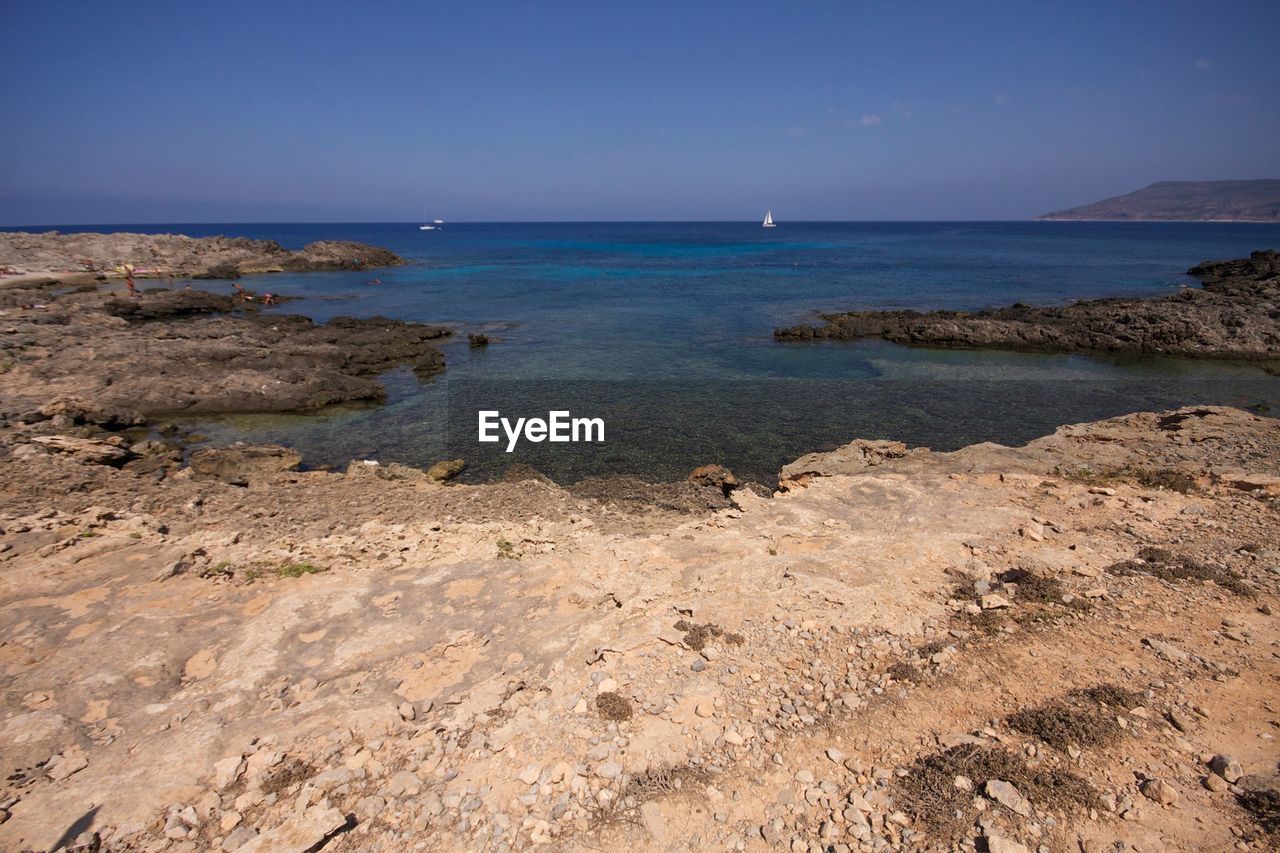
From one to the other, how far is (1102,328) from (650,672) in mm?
35295

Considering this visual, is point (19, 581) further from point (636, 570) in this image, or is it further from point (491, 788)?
point (636, 570)

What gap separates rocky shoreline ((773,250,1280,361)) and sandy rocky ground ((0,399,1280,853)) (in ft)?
69.1

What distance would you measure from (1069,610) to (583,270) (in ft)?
220

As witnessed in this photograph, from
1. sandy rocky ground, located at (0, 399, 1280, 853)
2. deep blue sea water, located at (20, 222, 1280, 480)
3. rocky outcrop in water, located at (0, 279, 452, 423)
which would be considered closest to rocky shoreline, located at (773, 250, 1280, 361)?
deep blue sea water, located at (20, 222, 1280, 480)

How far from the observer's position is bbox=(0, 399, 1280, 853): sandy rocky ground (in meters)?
5.21

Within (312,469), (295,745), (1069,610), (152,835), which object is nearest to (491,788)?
(295,745)

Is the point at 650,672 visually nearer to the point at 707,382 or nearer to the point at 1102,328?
the point at 707,382

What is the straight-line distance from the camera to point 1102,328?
1225 inches

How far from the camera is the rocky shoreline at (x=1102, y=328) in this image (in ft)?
93.7
